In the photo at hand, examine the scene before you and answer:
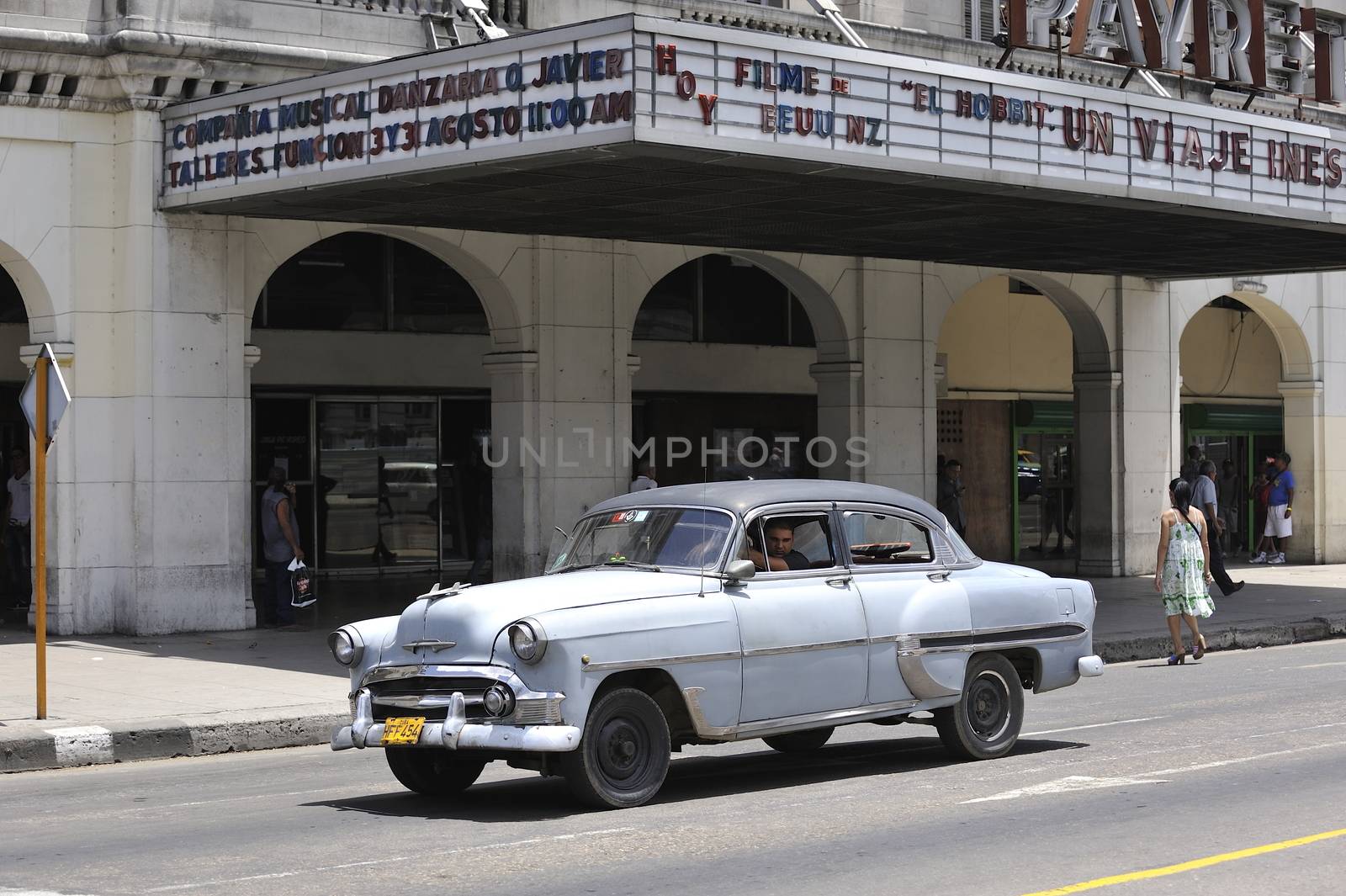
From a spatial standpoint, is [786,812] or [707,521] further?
[707,521]

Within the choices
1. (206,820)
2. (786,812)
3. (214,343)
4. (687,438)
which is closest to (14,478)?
(214,343)

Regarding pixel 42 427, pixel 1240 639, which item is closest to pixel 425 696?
pixel 42 427

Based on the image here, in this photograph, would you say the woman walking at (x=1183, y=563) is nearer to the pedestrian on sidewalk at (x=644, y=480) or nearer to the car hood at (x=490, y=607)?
the pedestrian on sidewalk at (x=644, y=480)

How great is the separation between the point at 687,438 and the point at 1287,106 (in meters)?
11.1

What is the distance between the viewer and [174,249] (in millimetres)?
18328

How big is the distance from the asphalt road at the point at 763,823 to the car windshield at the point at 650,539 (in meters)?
1.26

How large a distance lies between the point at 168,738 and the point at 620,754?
14.7ft

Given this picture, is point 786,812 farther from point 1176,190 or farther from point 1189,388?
point 1189,388

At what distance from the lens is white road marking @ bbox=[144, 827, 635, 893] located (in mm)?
7652

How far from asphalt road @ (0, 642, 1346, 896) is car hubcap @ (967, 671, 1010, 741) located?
0.20m

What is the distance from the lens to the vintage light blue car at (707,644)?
9156 millimetres

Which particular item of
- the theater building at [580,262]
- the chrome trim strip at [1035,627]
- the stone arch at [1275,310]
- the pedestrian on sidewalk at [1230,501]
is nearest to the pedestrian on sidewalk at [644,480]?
the theater building at [580,262]

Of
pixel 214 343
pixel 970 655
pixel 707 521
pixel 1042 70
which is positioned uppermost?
pixel 1042 70

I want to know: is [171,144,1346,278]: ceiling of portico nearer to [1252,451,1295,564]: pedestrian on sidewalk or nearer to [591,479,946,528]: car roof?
[591,479,946,528]: car roof
